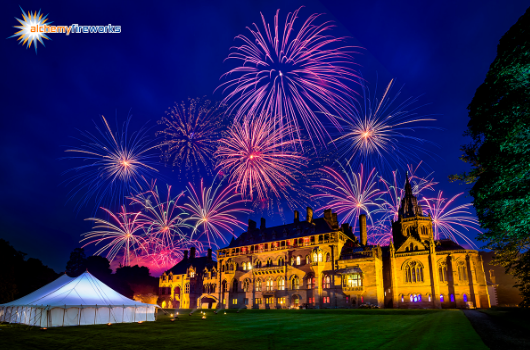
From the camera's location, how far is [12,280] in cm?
5131

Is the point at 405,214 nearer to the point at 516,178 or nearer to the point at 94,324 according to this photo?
the point at 516,178

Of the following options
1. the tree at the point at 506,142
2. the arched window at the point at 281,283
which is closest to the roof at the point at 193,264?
the arched window at the point at 281,283

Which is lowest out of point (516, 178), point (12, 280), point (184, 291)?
point (184, 291)

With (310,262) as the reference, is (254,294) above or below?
below

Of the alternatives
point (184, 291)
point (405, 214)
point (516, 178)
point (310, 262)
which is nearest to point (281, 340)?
point (516, 178)

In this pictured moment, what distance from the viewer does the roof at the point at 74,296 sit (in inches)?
1144

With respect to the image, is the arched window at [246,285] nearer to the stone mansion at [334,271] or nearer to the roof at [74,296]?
the stone mansion at [334,271]

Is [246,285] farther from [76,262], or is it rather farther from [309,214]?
[76,262]

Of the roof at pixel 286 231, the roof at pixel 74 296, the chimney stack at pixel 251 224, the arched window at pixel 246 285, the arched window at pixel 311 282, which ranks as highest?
the chimney stack at pixel 251 224

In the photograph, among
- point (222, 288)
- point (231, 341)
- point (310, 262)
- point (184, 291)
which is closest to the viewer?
point (231, 341)

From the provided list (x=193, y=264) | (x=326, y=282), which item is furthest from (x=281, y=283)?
(x=193, y=264)

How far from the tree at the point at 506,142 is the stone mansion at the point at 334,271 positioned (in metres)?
37.8

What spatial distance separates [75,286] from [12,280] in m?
29.3

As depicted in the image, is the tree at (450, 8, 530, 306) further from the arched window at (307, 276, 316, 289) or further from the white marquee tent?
the arched window at (307, 276, 316, 289)
